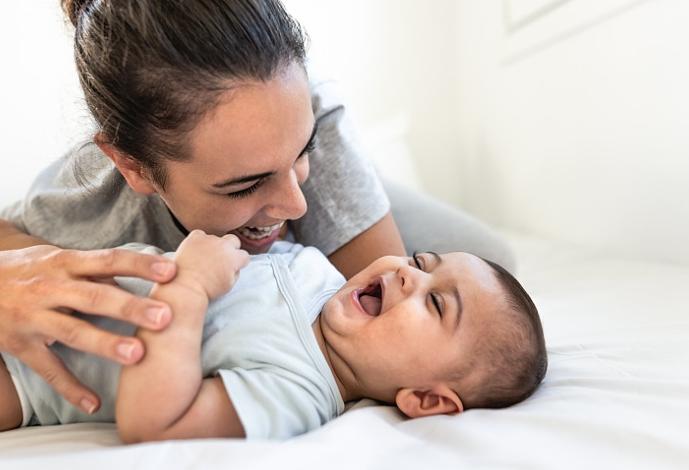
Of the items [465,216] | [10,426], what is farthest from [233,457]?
[465,216]

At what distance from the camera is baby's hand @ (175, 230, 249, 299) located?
2.50ft

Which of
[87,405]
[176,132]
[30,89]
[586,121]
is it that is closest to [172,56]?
[176,132]

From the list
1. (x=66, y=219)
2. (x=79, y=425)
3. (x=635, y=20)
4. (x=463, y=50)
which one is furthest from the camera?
(x=463, y=50)

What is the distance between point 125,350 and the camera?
26.9 inches

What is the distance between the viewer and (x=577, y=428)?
698 millimetres

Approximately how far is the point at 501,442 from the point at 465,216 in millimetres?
974

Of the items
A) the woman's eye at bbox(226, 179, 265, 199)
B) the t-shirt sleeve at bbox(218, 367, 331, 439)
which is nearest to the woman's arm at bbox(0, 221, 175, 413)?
the t-shirt sleeve at bbox(218, 367, 331, 439)

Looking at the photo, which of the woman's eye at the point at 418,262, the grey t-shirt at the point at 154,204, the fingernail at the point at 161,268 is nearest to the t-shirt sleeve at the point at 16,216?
the grey t-shirt at the point at 154,204

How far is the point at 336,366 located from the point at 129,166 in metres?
0.48

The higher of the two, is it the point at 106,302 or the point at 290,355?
the point at 106,302

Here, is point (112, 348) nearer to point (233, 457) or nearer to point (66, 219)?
point (233, 457)

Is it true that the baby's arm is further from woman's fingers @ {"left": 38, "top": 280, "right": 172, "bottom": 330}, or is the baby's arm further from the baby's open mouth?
the baby's open mouth

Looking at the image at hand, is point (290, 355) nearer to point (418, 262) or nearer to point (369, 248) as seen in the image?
point (418, 262)

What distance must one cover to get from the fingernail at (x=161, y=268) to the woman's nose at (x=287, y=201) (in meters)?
0.27
